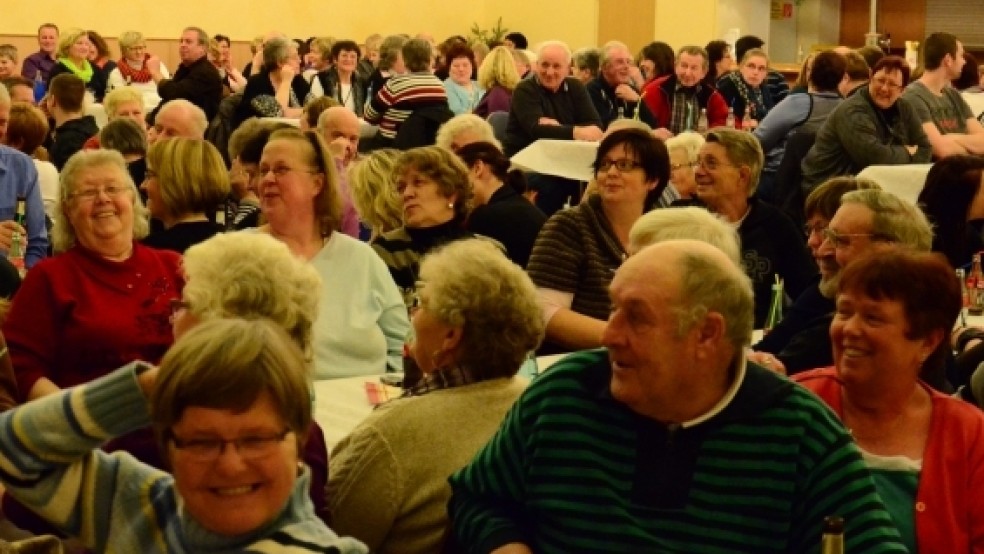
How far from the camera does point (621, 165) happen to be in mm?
4887

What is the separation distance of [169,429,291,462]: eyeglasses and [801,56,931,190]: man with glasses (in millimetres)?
6383

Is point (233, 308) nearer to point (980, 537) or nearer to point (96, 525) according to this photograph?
point (96, 525)

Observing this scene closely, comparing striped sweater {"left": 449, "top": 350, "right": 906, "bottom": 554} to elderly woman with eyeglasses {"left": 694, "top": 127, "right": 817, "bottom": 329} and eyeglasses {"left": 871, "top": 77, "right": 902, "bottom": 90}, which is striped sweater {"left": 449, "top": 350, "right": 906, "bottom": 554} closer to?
elderly woman with eyeglasses {"left": 694, "top": 127, "right": 817, "bottom": 329}

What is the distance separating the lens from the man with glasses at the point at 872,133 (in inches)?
308

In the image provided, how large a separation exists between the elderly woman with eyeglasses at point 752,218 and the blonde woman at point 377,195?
111cm

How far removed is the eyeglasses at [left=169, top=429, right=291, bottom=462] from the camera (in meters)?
1.86

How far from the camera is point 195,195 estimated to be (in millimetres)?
4910

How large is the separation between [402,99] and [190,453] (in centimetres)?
759

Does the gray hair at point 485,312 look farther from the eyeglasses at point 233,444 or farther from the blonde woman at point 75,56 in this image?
the blonde woman at point 75,56

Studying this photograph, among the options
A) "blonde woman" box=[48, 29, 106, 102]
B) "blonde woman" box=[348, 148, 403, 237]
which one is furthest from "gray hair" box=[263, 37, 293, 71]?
"blonde woman" box=[348, 148, 403, 237]

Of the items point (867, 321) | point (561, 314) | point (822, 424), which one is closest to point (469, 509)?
point (822, 424)

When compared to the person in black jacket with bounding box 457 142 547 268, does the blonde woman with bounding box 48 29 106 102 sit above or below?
above

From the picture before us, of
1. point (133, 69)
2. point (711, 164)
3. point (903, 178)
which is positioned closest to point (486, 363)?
point (711, 164)

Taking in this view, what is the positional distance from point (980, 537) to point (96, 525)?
60.5 inches
